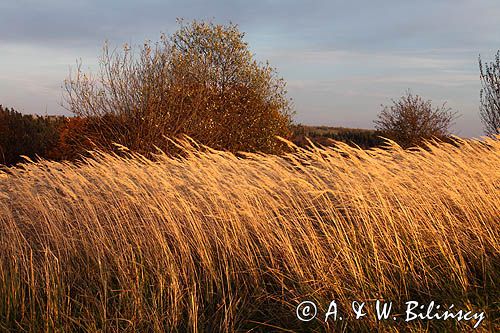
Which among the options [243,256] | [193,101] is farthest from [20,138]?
[243,256]

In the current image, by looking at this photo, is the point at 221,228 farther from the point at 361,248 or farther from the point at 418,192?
the point at 418,192

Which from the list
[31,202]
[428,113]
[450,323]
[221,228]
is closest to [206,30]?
[428,113]

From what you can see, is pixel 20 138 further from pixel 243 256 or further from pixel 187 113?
pixel 243 256

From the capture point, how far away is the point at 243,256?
16.3 feet

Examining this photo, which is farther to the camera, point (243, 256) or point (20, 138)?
point (20, 138)

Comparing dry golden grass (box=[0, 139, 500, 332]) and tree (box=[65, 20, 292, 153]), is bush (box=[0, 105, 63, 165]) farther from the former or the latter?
dry golden grass (box=[0, 139, 500, 332])

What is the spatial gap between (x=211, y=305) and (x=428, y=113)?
20.9m

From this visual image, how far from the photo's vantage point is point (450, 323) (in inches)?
161

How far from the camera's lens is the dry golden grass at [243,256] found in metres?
4.34

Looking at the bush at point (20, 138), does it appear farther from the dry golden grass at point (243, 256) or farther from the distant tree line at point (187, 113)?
the dry golden grass at point (243, 256)

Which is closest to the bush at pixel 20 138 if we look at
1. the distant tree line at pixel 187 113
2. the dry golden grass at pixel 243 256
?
the distant tree line at pixel 187 113

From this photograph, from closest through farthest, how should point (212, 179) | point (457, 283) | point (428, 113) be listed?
point (457, 283) → point (212, 179) → point (428, 113)

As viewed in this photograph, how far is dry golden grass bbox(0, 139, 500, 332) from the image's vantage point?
434 cm

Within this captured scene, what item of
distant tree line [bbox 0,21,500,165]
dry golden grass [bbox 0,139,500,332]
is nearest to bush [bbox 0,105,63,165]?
distant tree line [bbox 0,21,500,165]
